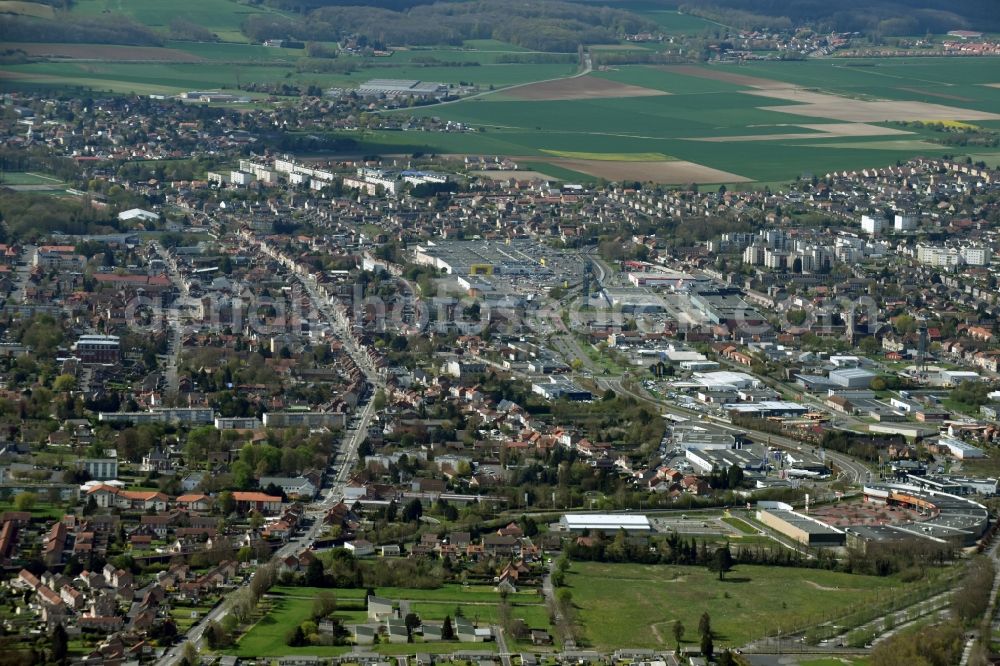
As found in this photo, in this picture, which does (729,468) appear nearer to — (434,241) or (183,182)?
(434,241)

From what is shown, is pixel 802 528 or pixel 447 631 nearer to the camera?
pixel 447 631

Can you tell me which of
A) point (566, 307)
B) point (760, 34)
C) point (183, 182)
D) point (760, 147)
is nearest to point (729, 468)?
point (566, 307)

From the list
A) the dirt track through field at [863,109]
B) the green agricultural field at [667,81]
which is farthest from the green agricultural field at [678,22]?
the dirt track through field at [863,109]

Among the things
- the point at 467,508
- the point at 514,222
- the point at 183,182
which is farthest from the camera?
the point at 183,182

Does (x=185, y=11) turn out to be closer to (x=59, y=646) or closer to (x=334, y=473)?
(x=334, y=473)

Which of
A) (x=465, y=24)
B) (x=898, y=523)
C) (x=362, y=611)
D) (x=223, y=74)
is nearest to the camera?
(x=362, y=611)

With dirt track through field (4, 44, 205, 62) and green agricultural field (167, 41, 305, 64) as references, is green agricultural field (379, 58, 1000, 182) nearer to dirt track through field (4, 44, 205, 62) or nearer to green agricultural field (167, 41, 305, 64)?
green agricultural field (167, 41, 305, 64)

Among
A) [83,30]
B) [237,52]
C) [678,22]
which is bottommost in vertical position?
[678,22]

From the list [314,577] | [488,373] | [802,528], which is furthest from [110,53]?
[314,577]
